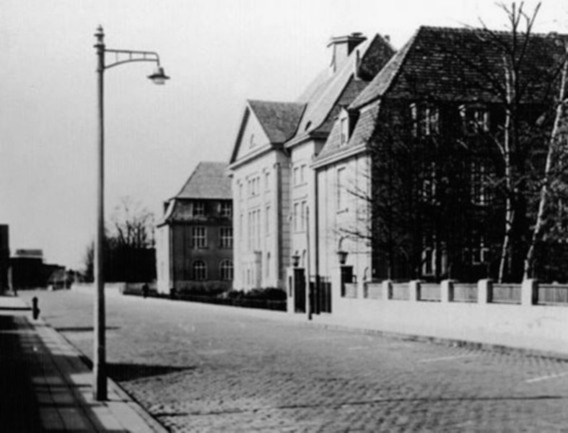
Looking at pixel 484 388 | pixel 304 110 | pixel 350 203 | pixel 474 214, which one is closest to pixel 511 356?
pixel 484 388

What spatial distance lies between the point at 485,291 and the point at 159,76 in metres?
15.2

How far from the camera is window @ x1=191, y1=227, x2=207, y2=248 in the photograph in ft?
294

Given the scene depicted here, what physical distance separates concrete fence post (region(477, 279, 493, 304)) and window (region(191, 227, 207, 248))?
214ft

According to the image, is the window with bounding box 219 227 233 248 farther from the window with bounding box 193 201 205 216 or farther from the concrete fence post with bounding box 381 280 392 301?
the concrete fence post with bounding box 381 280 392 301

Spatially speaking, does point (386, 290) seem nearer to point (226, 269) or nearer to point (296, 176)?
point (296, 176)

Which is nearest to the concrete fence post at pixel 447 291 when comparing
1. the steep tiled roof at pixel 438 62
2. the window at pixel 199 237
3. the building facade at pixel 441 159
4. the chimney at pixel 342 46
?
the building facade at pixel 441 159

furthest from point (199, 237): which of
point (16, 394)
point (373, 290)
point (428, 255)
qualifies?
point (16, 394)

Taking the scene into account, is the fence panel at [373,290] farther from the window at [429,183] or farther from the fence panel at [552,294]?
the fence panel at [552,294]

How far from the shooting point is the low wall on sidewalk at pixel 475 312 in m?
22.0

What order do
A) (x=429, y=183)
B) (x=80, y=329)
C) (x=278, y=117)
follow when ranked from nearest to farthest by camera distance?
(x=80, y=329) → (x=429, y=183) → (x=278, y=117)

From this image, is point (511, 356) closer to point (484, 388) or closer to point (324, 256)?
point (484, 388)

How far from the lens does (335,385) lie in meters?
13.6

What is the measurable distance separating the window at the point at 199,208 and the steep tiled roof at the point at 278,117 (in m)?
27.0

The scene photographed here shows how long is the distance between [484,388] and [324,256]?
3852cm
